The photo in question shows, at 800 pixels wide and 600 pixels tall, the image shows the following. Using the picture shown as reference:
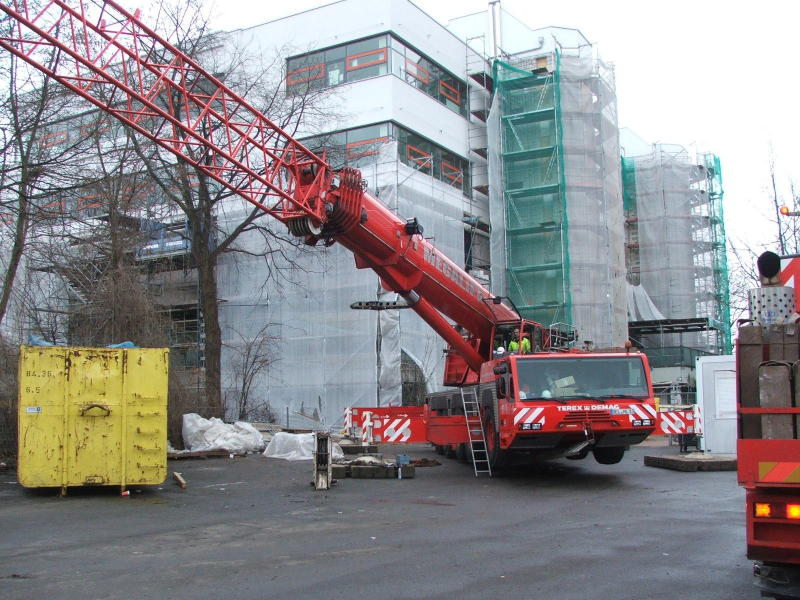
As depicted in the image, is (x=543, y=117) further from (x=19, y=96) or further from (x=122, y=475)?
(x=122, y=475)

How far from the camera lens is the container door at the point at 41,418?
11883mm

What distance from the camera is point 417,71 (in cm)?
3306

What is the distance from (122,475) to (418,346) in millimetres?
18619

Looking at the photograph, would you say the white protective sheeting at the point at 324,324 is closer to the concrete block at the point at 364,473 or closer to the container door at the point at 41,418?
the concrete block at the point at 364,473

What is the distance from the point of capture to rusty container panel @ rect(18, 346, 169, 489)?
11961 mm

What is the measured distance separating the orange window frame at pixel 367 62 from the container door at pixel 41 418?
22.3 meters

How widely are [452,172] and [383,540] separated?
2825cm

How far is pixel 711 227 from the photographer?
42.1m

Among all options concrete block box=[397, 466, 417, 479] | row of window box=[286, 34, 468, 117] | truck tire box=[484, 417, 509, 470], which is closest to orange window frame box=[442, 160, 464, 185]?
row of window box=[286, 34, 468, 117]

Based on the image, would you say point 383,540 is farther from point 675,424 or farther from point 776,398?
point 675,424

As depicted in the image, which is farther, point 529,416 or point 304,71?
point 304,71

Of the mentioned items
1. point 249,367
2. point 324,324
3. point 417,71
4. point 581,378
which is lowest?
point 581,378

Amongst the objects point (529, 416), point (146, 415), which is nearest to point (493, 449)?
point (529, 416)

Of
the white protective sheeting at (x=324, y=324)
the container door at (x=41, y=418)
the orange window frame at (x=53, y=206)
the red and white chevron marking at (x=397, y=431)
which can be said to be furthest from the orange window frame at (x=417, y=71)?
the container door at (x=41, y=418)
